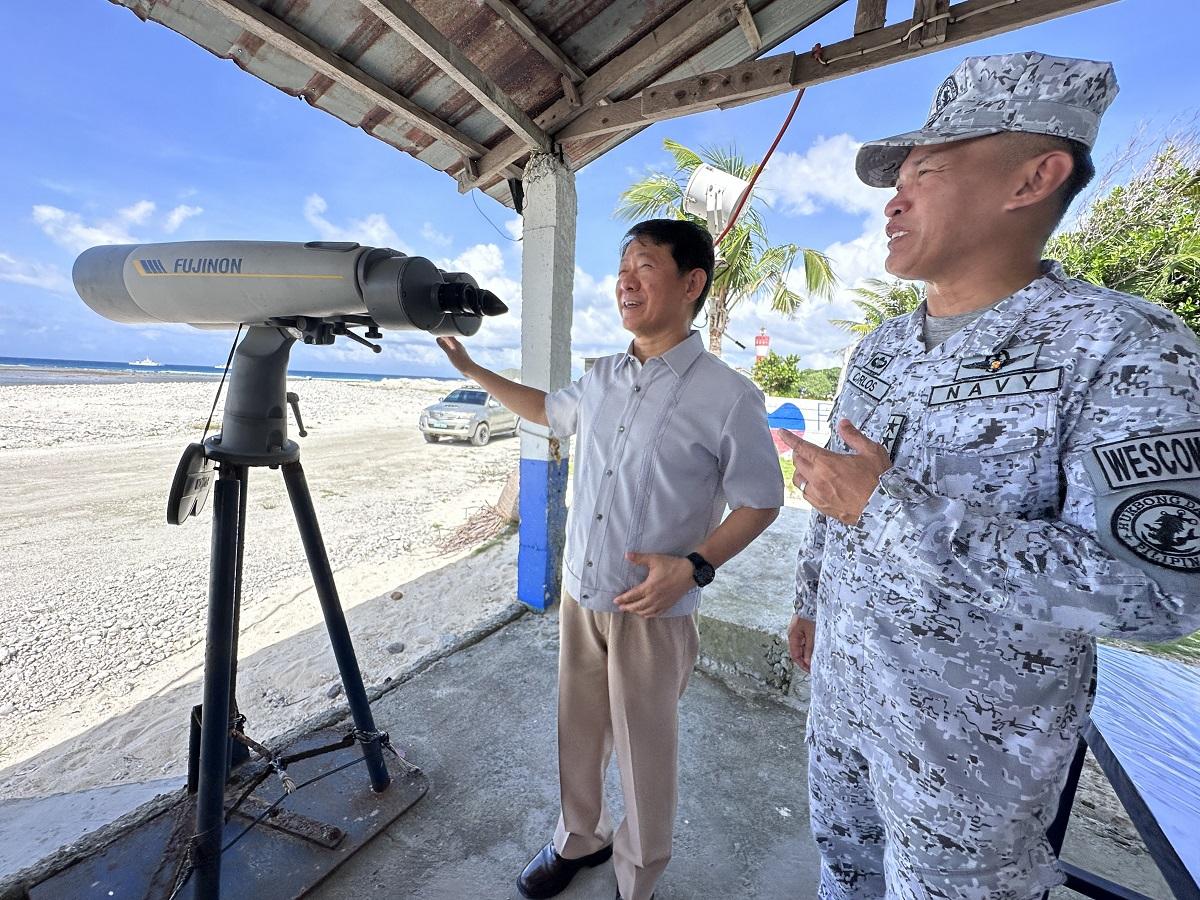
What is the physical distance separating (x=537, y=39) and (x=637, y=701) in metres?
3.08

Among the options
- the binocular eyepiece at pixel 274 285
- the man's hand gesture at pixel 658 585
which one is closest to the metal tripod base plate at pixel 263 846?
the man's hand gesture at pixel 658 585

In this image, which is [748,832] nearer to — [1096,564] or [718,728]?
A: [718,728]

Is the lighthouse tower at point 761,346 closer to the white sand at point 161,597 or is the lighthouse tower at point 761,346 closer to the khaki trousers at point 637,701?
the white sand at point 161,597

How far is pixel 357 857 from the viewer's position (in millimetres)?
1713

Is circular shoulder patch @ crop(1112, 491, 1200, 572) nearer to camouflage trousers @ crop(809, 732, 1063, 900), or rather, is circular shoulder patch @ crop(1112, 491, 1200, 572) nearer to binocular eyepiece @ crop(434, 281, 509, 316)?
camouflage trousers @ crop(809, 732, 1063, 900)

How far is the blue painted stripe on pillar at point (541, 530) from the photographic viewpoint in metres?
3.50

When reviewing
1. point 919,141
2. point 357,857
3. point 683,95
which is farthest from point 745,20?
point 357,857

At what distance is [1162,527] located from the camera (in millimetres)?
645

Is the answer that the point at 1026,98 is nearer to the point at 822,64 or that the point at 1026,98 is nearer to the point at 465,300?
the point at 465,300

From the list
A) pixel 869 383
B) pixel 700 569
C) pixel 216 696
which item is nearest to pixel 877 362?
pixel 869 383

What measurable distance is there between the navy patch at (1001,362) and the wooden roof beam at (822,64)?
6.63 ft

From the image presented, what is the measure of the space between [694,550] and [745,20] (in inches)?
103

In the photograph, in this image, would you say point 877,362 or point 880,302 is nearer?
point 877,362

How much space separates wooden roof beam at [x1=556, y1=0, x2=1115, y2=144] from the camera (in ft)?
6.44
